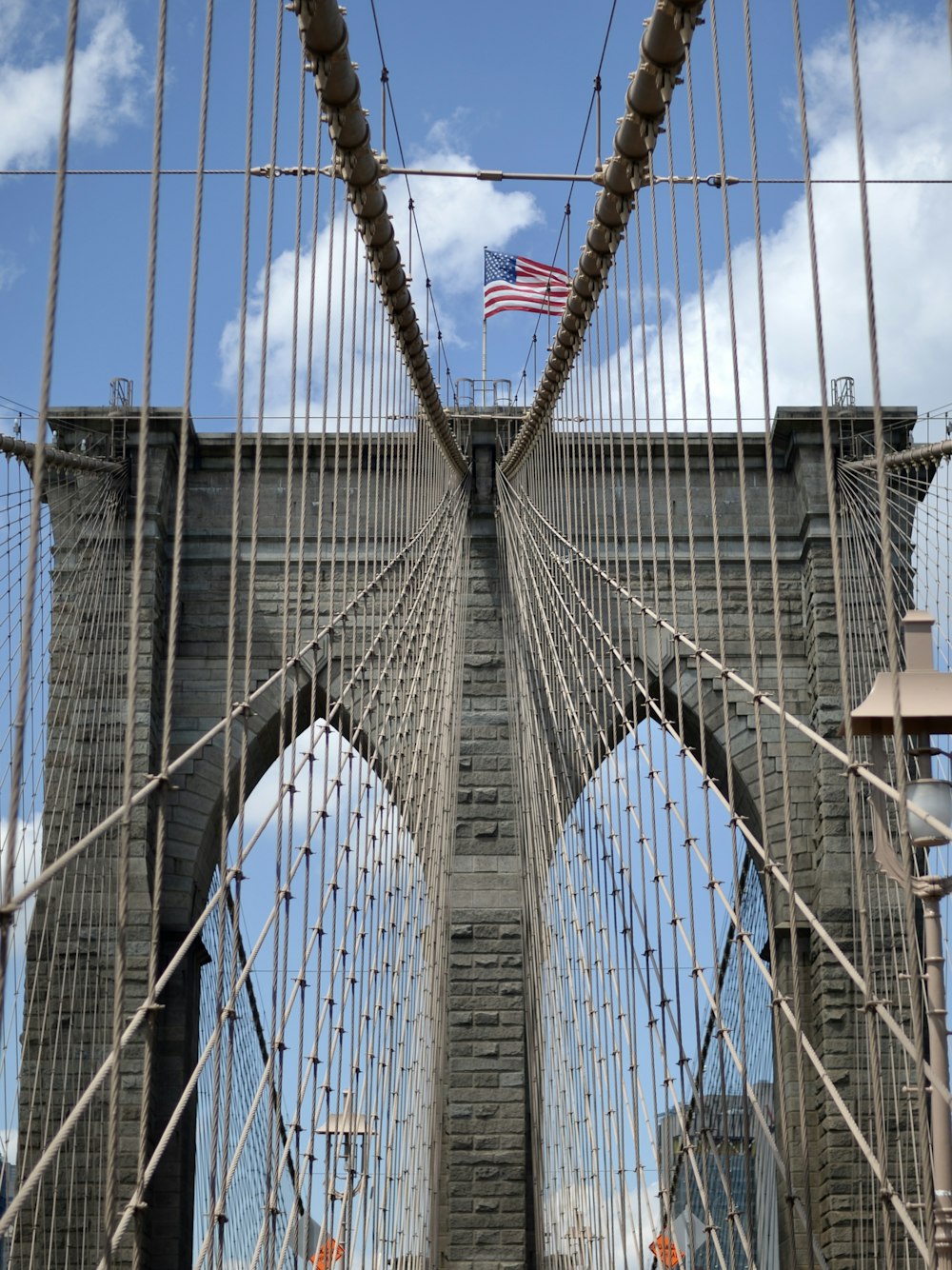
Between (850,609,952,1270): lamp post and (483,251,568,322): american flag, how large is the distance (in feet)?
32.5

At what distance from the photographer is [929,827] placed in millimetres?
4594

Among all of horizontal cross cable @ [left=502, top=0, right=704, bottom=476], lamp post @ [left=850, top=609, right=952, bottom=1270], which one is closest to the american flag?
horizontal cross cable @ [left=502, top=0, right=704, bottom=476]

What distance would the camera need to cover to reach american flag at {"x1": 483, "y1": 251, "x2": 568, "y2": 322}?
49.0 feet

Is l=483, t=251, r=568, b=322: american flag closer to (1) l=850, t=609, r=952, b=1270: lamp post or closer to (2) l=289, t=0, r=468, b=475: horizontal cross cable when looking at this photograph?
(2) l=289, t=0, r=468, b=475: horizontal cross cable

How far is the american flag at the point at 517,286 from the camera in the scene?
14.9 m

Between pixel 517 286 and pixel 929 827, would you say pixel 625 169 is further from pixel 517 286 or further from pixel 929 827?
pixel 517 286

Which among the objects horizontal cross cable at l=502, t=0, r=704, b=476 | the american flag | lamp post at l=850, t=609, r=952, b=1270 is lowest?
lamp post at l=850, t=609, r=952, b=1270

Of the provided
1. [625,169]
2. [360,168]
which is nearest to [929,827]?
[625,169]

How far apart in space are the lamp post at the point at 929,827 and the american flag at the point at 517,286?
32.5 feet

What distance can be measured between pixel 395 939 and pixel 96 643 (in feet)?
19.7

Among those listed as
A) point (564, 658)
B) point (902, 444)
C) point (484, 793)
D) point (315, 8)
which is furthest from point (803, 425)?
point (315, 8)

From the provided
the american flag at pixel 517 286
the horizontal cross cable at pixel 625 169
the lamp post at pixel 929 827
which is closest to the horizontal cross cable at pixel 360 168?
the horizontal cross cable at pixel 625 169

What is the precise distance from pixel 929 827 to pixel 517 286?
36.1ft

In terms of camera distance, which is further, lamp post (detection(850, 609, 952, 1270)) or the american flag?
the american flag
